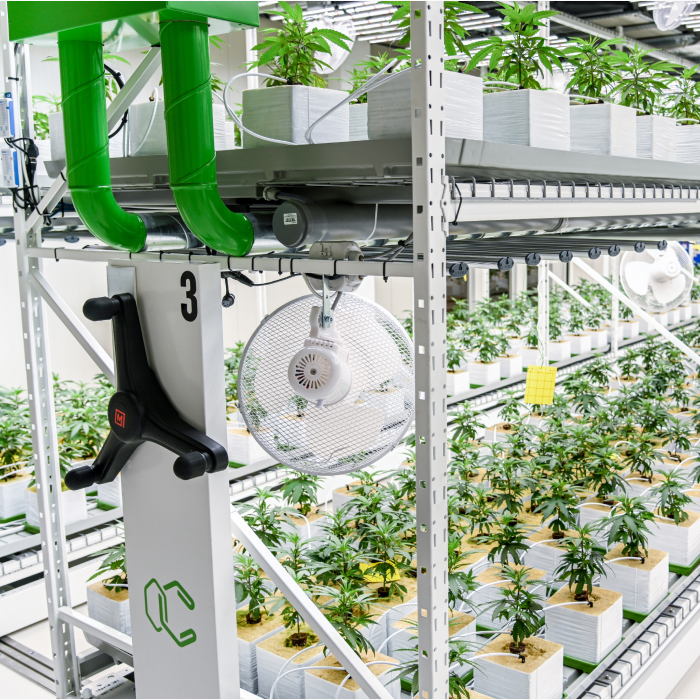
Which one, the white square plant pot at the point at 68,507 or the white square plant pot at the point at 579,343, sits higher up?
the white square plant pot at the point at 579,343

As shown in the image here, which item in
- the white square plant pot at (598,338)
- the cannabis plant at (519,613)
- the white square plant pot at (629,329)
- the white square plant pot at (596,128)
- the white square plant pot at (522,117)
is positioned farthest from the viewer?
the white square plant pot at (629,329)

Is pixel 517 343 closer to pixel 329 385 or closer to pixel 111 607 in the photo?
pixel 111 607

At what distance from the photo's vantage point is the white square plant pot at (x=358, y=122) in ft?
5.48

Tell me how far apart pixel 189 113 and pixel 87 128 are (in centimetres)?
34

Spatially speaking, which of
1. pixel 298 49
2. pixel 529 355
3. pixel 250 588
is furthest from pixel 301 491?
pixel 529 355

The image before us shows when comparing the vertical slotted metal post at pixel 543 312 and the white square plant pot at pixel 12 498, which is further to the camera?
the vertical slotted metal post at pixel 543 312

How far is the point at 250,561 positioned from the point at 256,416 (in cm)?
93

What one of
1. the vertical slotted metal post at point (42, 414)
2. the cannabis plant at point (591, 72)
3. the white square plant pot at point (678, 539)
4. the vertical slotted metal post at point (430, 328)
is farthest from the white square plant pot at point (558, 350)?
the vertical slotted metal post at point (430, 328)

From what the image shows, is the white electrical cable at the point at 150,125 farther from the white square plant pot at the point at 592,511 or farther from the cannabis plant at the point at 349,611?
the white square plant pot at the point at 592,511

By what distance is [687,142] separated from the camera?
2500 millimetres

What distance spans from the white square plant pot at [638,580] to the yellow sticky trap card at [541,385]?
1.10 meters

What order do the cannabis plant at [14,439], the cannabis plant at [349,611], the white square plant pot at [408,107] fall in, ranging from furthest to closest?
the cannabis plant at [14,439] < the cannabis plant at [349,611] < the white square plant pot at [408,107]

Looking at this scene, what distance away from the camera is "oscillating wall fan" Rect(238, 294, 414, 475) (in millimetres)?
1440

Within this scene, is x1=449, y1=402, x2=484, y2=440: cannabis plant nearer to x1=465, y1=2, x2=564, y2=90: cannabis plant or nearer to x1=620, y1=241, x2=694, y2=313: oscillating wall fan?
x1=620, y1=241, x2=694, y2=313: oscillating wall fan
